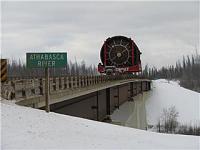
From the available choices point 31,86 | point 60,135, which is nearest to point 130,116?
point 31,86

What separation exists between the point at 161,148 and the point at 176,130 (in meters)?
40.9

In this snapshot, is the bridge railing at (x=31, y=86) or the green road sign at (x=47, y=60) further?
the green road sign at (x=47, y=60)

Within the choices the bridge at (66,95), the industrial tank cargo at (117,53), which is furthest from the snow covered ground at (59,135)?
the industrial tank cargo at (117,53)

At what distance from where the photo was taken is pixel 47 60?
18.2 meters

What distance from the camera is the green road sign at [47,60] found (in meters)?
18.2

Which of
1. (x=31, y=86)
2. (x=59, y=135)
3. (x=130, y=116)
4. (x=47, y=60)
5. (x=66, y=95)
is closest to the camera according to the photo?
(x=59, y=135)

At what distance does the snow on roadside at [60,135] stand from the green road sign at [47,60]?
2.87 meters

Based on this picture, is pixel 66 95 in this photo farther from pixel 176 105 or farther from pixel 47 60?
pixel 176 105

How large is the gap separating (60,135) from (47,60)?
6.16 meters

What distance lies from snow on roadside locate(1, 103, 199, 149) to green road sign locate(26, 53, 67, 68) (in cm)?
287

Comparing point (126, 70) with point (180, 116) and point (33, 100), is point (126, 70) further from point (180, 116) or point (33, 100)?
point (33, 100)

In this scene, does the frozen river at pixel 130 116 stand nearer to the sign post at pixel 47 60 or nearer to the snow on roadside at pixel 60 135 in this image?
the sign post at pixel 47 60

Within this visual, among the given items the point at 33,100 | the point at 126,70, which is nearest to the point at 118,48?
the point at 126,70

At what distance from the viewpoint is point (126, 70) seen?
2606 inches
